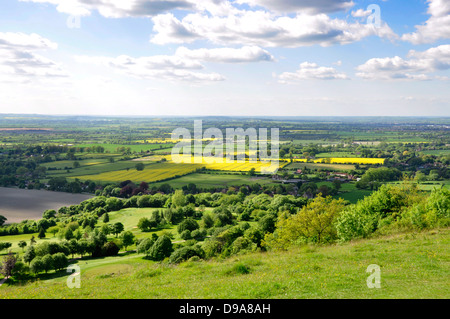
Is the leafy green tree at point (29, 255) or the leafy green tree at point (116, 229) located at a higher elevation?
the leafy green tree at point (29, 255)

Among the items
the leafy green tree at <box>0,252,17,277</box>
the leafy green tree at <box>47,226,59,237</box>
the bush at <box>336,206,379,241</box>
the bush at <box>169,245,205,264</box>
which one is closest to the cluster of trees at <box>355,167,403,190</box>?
the bush at <box>169,245,205,264</box>

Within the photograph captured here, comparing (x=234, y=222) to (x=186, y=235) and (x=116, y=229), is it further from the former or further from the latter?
(x=116, y=229)

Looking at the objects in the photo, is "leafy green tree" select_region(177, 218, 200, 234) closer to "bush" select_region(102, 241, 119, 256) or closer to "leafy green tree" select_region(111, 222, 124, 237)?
"leafy green tree" select_region(111, 222, 124, 237)

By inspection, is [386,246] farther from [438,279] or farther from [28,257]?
[28,257]

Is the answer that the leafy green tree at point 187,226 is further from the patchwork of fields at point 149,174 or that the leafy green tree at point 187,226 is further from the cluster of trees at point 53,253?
the patchwork of fields at point 149,174

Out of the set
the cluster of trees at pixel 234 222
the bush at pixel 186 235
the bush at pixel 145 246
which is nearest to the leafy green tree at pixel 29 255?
the cluster of trees at pixel 234 222
